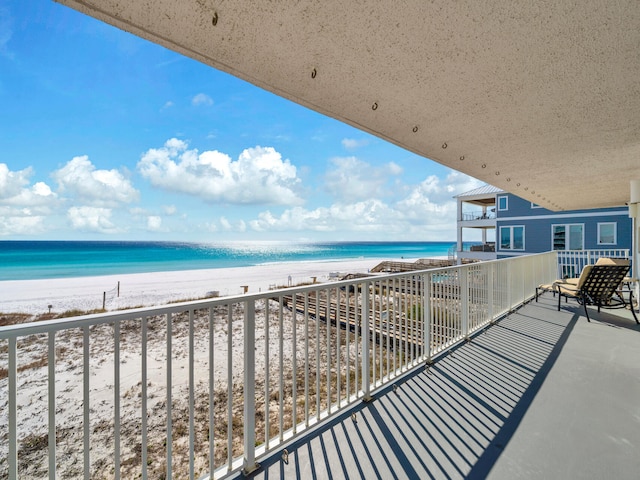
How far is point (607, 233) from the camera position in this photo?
12633 millimetres

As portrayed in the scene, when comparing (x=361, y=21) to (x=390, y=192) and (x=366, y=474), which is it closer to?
(x=366, y=474)

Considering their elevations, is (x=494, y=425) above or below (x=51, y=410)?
below

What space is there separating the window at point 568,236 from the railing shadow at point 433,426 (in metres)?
14.4

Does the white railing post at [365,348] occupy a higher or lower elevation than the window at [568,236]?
lower

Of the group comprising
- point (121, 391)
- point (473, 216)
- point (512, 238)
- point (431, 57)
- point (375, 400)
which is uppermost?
point (473, 216)

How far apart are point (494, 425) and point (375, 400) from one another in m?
0.75

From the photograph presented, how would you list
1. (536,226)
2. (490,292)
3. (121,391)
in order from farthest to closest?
1. (536,226)
2. (490,292)
3. (121,391)

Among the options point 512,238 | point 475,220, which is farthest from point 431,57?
point 475,220

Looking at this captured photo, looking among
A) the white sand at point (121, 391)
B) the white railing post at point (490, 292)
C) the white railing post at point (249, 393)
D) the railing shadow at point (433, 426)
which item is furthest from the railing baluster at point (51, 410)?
the white railing post at point (490, 292)

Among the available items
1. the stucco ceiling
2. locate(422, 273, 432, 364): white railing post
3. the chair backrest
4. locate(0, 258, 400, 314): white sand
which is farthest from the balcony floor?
locate(0, 258, 400, 314): white sand

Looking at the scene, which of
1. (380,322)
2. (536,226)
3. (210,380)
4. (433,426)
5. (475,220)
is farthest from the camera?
(475,220)

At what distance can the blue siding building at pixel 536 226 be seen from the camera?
1243cm

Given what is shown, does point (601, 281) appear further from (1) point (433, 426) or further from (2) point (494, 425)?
(1) point (433, 426)

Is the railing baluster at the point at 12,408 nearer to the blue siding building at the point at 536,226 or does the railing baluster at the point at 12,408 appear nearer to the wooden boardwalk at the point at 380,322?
the wooden boardwalk at the point at 380,322
